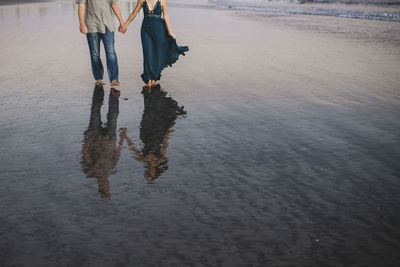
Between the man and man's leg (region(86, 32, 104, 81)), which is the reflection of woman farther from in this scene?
man's leg (region(86, 32, 104, 81))

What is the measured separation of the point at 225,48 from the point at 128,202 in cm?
970

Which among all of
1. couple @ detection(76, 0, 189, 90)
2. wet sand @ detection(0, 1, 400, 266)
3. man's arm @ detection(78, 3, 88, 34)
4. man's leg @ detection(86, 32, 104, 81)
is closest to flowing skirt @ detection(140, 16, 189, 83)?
couple @ detection(76, 0, 189, 90)

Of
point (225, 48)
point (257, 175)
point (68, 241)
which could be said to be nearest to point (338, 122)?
point (257, 175)

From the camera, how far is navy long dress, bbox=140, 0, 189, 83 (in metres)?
7.45

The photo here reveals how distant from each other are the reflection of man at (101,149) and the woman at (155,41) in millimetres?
1588

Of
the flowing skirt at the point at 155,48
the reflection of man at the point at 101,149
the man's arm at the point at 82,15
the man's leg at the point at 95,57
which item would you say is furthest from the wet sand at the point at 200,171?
the man's arm at the point at 82,15

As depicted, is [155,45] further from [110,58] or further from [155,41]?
[110,58]

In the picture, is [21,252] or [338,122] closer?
[21,252]

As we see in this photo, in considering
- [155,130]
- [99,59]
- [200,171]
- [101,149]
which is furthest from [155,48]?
[200,171]

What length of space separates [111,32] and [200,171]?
15.2 feet

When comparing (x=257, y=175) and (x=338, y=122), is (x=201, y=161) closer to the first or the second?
(x=257, y=175)

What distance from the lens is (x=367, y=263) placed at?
8.43ft

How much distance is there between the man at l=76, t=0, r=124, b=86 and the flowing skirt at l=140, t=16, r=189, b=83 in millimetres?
511

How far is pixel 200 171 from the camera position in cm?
386
